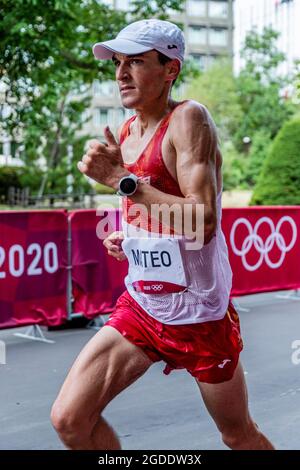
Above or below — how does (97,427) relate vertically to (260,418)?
above

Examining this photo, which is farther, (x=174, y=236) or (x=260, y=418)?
(x=260, y=418)

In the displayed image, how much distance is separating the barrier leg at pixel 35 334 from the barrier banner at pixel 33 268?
177 mm

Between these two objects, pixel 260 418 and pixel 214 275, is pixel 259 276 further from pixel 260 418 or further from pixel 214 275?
pixel 214 275

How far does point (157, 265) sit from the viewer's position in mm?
3023

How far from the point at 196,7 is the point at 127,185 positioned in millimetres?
95920

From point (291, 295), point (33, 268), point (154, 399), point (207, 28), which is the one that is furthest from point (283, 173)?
point (207, 28)

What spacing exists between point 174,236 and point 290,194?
13.8m

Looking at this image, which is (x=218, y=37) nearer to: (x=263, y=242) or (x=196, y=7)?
(x=196, y=7)

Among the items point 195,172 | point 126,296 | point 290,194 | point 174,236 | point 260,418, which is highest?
point 195,172

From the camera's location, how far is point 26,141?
1662 centimetres

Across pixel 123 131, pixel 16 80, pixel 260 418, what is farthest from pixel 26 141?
pixel 123 131

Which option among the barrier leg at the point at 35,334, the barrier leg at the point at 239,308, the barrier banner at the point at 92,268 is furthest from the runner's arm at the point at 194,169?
the barrier leg at the point at 239,308

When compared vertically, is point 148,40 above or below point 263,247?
above

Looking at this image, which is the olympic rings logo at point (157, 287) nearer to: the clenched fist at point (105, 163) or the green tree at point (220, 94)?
the clenched fist at point (105, 163)
